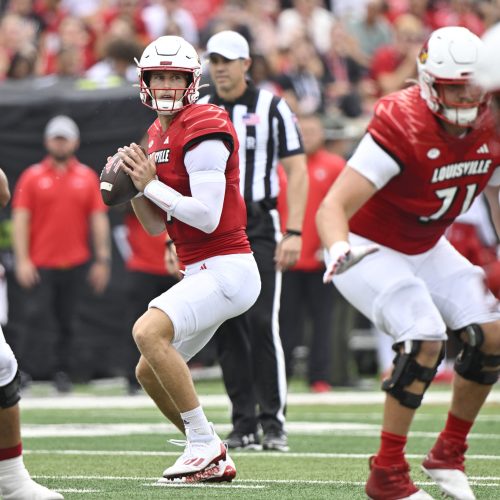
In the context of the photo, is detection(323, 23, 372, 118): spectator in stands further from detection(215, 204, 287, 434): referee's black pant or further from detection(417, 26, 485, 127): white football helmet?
detection(417, 26, 485, 127): white football helmet

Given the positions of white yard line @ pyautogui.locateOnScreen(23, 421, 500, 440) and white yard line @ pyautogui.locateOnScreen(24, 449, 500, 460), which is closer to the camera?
white yard line @ pyautogui.locateOnScreen(24, 449, 500, 460)

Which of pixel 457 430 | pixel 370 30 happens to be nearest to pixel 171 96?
pixel 457 430

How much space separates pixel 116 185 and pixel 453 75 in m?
1.49

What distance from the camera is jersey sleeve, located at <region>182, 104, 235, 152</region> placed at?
573 cm

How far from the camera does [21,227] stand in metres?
11.3

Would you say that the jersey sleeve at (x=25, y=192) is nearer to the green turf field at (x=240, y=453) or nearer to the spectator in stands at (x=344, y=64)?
the green turf field at (x=240, y=453)

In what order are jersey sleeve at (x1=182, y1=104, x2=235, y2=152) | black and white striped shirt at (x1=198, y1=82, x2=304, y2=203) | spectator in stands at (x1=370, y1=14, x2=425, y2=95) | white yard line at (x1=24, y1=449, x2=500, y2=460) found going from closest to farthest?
jersey sleeve at (x1=182, y1=104, x2=235, y2=152), white yard line at (x1=24, y1=449, x2=500, y2=460), black and white striped shirt at (x1=198, y1=82, x2=304, y2=203), spectator in stands at (x1=370, y1=14, x2=425, y2=95)

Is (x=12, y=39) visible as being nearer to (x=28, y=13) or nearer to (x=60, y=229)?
(x=28, y=13)

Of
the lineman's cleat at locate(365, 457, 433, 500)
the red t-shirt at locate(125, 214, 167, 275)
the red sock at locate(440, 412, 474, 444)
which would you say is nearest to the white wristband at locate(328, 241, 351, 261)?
the lineman's cleat at locate(365, 457, 433, 500)

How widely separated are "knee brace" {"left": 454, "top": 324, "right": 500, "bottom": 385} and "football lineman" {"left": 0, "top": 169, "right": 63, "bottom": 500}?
62.9 inches

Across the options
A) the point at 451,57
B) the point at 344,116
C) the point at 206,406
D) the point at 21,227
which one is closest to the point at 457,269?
the point at 451,57

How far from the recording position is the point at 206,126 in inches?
227

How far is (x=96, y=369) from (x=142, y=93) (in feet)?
21.6

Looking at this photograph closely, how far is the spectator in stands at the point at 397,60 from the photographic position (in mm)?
13836
